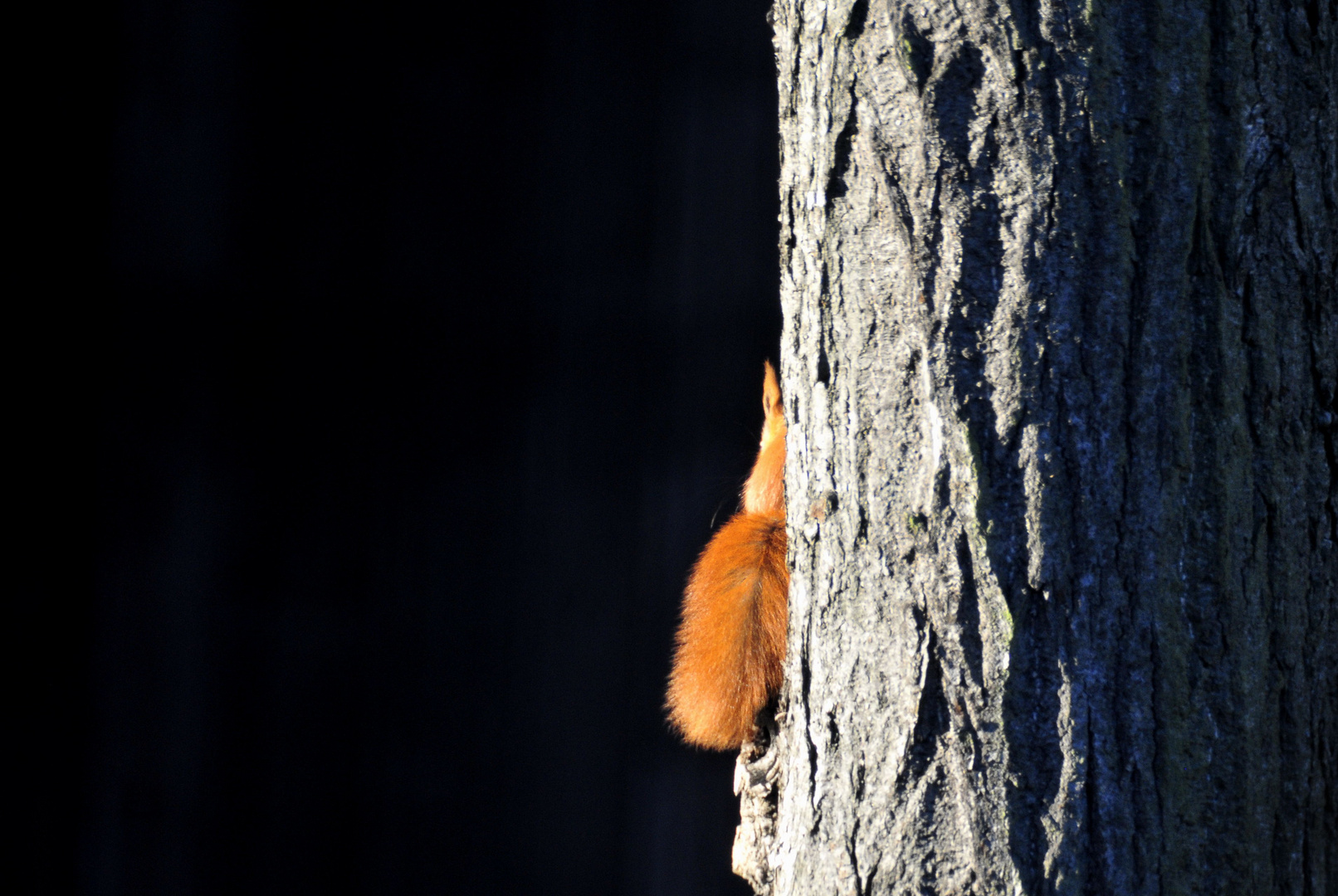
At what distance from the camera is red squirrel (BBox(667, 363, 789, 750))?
1.01 metres

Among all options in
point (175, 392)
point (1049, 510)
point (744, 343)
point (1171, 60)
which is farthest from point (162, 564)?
point (1171, 60)

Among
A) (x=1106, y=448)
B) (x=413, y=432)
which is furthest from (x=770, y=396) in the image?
(x=413, y=432)

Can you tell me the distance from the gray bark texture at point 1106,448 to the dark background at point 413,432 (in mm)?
1238

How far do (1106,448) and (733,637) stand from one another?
513mm

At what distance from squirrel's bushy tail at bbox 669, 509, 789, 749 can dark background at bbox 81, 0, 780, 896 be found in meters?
0.83

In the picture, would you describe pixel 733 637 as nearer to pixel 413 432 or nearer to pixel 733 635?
pixel 733 635

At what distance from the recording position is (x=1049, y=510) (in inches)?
25.4

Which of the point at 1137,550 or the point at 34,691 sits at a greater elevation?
the point at 1137,550

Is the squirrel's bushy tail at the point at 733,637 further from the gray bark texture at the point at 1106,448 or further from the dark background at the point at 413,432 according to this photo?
the dark background at the point at 413,432

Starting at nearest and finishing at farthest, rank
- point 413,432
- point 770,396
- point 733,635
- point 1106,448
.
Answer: point 1106,448 → point 733,635 → point 770,396 → point 413,432

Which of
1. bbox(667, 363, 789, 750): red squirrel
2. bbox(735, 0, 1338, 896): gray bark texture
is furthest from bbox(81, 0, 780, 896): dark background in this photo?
bbox(735, 0, 1338, 896): gray bark texture

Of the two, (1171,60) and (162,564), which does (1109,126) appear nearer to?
(1171,60)

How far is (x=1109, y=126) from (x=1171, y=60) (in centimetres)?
7

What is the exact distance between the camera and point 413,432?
173cm
